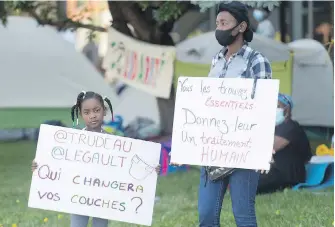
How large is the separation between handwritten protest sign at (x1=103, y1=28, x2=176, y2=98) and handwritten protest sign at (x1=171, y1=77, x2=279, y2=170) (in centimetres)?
505

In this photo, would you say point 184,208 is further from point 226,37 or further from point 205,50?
Result: point 205,50

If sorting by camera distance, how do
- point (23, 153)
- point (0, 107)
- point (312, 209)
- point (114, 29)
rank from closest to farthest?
1. point (312, 209)
2. point (114, 29)
3. point (23, 153)
4. point (0, 107)

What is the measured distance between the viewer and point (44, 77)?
1277cm

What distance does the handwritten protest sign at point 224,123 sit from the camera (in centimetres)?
412

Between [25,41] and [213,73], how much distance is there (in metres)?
9.01

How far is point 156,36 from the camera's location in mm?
9812

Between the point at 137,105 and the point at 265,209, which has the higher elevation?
the point at 137,105

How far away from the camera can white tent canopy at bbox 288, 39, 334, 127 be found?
38.0ft

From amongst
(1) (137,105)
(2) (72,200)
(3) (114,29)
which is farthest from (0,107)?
(2) (72,200)

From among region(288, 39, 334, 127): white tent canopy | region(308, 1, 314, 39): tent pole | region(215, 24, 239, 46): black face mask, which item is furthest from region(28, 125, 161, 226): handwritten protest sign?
region(308, 1, 314, 39): tent pole

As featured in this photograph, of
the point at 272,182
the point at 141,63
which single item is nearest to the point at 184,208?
the point at 272,182

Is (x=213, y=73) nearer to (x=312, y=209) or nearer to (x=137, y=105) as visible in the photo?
(x=312, y=209)

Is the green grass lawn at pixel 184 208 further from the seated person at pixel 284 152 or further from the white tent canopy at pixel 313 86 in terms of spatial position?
the white tent canopy at pixel 313 86

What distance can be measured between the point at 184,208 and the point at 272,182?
1.08 metres
